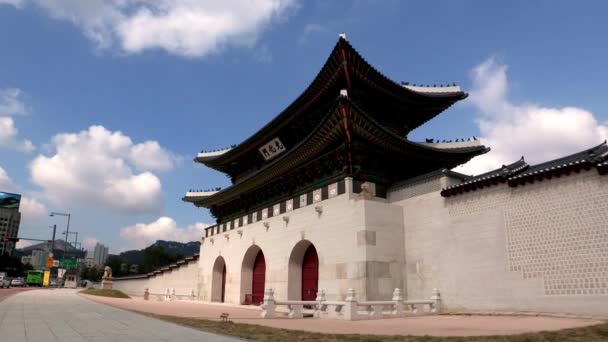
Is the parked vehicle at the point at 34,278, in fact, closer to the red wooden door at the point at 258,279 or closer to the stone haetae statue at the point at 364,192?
the red wooden door at the point at 258,279

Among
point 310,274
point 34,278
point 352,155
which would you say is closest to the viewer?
point 352,155

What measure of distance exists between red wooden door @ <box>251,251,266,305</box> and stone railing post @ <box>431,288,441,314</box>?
1193 cm

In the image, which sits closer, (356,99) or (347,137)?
(347,137)

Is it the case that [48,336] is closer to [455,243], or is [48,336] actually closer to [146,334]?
[146,334]

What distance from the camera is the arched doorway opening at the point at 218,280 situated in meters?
32.9

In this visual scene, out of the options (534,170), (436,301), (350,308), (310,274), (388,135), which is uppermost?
(388,135)

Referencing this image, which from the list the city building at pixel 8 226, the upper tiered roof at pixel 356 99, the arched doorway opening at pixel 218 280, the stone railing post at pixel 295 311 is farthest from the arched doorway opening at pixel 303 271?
the city building at pixel 8 226

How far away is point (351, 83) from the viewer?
921 inches

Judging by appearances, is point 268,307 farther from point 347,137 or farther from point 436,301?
point 347,137

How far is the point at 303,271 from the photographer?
79.3 ft

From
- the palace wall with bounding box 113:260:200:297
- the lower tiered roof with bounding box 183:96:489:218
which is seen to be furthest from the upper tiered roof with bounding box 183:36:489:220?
the palace wall with bounding box 113:260:200:297

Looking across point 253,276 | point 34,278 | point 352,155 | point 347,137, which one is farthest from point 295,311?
point 34,278

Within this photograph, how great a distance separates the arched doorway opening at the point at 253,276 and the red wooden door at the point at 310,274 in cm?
415

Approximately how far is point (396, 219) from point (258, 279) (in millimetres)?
11504
